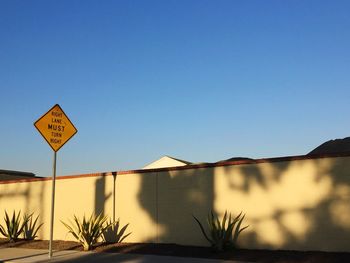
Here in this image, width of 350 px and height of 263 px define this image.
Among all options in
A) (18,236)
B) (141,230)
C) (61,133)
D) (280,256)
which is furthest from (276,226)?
(18,236)

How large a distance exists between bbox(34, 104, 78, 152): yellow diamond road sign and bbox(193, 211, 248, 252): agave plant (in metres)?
4.92

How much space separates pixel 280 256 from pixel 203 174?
3.98 metres

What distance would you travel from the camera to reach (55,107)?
49.3 feet

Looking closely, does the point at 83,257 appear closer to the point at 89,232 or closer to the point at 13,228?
the point at 89,232

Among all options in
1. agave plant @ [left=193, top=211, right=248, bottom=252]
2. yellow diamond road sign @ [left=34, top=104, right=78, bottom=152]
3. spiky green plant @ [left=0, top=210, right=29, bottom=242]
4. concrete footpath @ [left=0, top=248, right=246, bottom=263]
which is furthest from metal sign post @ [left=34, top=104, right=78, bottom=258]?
spiky green plant @ [left=0, top=210, right=29, bottom=242]

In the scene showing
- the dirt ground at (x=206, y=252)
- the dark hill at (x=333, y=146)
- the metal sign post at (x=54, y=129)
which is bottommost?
the dirt ground at (x=206, y=252)

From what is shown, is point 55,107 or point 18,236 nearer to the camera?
point 55,107

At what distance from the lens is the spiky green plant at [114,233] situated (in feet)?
58.6

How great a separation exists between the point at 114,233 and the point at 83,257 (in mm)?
3669

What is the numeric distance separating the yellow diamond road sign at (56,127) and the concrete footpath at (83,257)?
3155 millimetres

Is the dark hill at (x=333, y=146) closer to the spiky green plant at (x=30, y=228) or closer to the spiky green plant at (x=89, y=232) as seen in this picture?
the spiky green plant at (x=89, y=232)

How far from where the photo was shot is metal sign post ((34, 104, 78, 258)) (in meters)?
14.5

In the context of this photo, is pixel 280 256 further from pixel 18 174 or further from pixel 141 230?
pixel 18 174

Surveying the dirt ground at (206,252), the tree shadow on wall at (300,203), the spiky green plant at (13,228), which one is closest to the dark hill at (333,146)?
the tree shadow on wall at (300,203)
